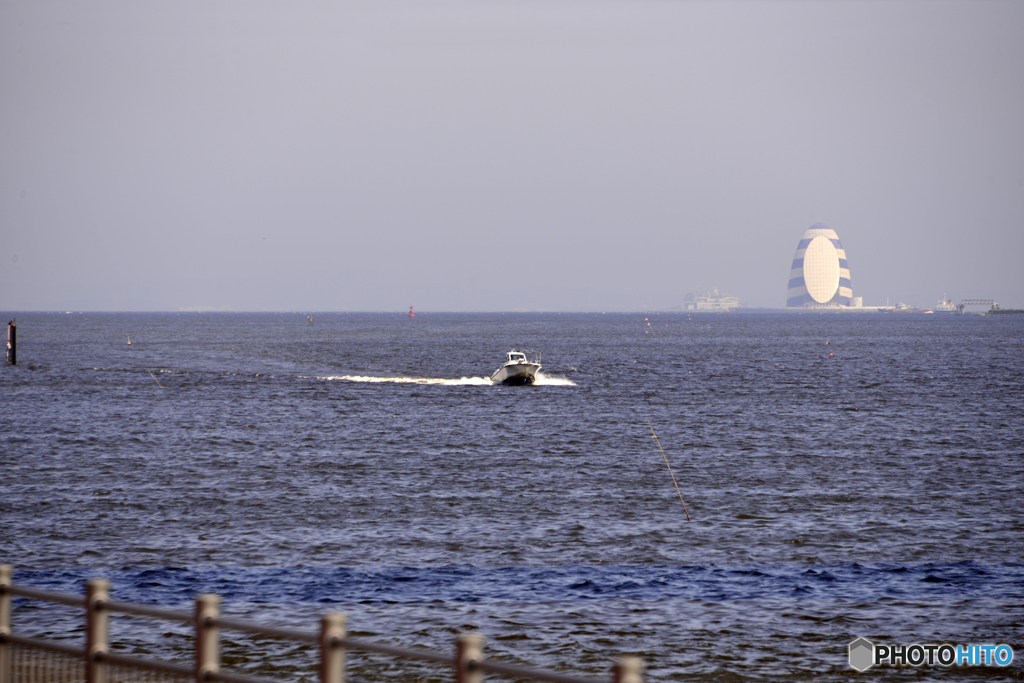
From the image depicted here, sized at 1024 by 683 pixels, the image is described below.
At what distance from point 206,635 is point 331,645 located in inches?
46.3

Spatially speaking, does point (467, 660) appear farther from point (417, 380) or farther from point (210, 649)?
point (417, 380)

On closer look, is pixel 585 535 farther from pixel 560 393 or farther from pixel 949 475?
pixel 560 393

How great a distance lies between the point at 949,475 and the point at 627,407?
28.7 meters

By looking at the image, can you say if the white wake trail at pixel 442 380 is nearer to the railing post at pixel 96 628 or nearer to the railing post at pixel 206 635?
the railing post at pixel 96 628

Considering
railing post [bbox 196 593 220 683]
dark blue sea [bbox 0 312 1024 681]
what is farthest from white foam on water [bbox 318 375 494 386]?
railing post [bbox 196 593 220 683]

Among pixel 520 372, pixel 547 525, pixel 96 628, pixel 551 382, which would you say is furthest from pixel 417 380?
pixel 96 628

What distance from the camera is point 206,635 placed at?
7.37m

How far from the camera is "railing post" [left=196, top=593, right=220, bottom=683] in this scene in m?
7.32

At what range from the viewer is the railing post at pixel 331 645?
6.80 meters

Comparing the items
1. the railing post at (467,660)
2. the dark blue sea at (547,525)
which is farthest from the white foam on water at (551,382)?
the railing post at (467,660)

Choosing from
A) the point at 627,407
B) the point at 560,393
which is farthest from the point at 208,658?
the point at 560,393

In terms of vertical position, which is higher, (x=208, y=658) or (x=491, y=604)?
(x=208, y=658)

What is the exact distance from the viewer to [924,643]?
55.6ft

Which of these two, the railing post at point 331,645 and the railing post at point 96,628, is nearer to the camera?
the railing post at point 331,645
